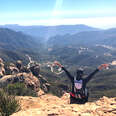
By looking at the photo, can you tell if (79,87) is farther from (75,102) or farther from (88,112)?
(88,112)

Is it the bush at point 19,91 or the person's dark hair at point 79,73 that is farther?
the bush at point 19,91

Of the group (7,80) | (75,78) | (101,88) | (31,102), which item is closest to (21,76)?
(7,80)

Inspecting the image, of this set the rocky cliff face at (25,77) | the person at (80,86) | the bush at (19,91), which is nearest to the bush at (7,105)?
→ the person at (80,86)

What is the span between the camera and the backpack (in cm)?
1272

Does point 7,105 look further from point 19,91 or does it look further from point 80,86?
→ point 19,91

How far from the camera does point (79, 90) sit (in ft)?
42.2

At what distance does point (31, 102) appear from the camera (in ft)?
49.6

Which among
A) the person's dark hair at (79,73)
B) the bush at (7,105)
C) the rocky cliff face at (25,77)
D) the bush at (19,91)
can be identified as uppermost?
the person's dark hair at (79,73)

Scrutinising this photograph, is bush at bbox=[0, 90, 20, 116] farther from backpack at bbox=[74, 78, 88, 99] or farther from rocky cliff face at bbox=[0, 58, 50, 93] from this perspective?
rocky cliff face at bbox=[0, 58, 50, 93]

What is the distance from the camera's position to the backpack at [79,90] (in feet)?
41.7

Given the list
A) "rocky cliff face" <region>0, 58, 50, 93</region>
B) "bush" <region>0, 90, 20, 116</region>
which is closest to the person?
"bush" <region>0, 90, 20, 116</region>

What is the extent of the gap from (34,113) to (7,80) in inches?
1660

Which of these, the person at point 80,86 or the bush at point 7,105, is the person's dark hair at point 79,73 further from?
the bush at point 7,105

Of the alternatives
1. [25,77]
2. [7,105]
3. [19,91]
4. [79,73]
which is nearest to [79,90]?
[79,73]
